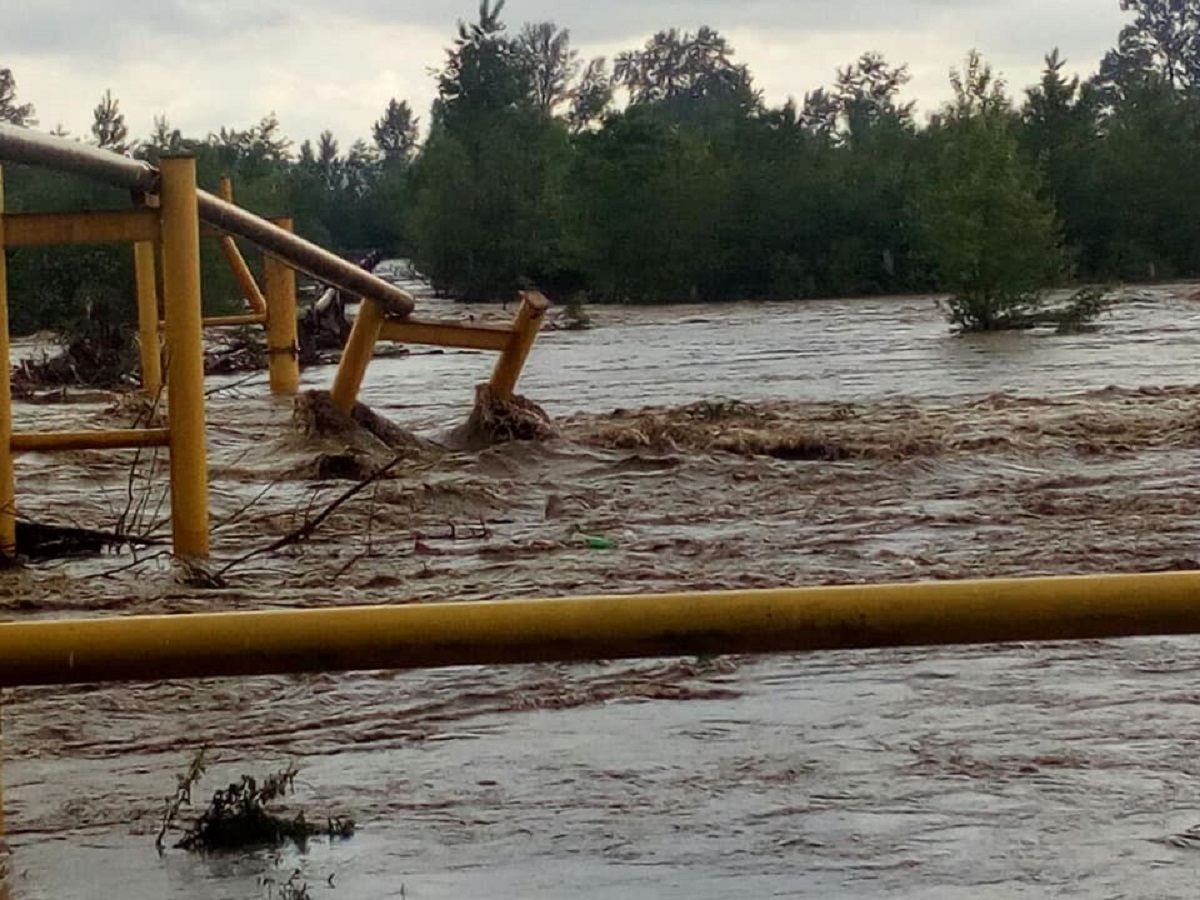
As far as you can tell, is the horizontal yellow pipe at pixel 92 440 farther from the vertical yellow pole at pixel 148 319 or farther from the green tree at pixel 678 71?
the green tree at pixel 678 71

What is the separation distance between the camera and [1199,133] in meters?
59.1

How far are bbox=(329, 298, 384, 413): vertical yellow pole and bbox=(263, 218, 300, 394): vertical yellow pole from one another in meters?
2.12

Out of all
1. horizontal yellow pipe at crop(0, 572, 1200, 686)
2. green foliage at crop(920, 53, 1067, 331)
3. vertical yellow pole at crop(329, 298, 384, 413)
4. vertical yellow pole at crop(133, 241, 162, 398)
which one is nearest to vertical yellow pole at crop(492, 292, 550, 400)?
vertical yellow pole at crop(329, 298, 384, 413)

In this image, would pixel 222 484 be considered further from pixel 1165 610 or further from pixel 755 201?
pixel 755 201

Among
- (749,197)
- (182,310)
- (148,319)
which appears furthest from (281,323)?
(749,197)

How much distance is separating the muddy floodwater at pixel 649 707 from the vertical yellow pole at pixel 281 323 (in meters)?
2.29

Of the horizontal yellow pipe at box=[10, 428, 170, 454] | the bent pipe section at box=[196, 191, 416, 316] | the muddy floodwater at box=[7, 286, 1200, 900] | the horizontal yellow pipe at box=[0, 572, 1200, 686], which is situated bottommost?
the muddy floodwater at box=[7, 286, 1200, 900]

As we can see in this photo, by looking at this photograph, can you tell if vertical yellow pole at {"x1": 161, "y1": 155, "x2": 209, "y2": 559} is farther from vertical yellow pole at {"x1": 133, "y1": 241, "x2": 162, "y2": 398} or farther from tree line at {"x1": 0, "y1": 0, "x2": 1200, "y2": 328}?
tree line at {"x1": 0, "y1": 0, "x2": 1200, "y2": 328}

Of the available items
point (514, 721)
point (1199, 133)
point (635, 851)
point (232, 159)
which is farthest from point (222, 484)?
point (1199, 133)

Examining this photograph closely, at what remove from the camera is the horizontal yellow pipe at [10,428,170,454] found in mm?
6664

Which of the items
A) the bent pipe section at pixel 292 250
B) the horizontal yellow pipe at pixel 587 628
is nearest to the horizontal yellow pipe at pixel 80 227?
the bent pipe section at pixel 292 250

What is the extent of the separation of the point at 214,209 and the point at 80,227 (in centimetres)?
144

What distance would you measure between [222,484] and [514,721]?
5.17 metres

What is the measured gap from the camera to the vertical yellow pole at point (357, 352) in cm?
1052
